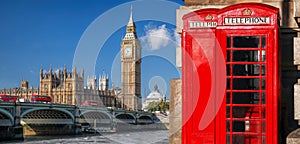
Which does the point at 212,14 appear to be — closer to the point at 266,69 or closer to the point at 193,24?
the point at 193,24

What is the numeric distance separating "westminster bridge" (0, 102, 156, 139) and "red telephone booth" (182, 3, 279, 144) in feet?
121

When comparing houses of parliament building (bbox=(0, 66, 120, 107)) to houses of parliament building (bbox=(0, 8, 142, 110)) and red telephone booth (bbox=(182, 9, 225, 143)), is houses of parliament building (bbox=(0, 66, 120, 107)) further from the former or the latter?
red telephone booth (bbox=(182, 9, 225, 143))

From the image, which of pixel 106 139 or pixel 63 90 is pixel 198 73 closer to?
pixel 106 139

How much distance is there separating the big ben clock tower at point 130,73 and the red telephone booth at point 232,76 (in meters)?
89.3

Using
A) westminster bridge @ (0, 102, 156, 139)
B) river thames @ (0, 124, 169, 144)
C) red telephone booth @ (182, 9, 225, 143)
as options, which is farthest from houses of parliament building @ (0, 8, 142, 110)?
red telephone booth @ (182, 9, 225, 143)

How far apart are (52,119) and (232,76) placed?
1817 inches

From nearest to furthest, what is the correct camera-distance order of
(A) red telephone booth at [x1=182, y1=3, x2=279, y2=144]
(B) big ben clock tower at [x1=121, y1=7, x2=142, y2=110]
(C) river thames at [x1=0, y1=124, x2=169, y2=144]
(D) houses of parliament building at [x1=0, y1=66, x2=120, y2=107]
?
1. (A) red telephone booth at [x1=182, y1=3, x2=279, y2=144]
2. (C) river thames at [x1=0, y1=124, x2=169, y2=144]
3. (D) houses of parliament building at [x1=0, y1=66, x2=120, y2=107]
4. (B) big ben clock tower at [x1=121, y1=7, x2=142, y2=110]

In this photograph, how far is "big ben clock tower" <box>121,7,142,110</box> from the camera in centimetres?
9559

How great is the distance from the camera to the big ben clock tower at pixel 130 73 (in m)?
95.6

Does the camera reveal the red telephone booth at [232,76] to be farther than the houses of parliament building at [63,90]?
No

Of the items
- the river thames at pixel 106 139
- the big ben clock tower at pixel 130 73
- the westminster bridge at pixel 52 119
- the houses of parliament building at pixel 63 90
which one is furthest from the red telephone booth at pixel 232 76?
the big ben clock tower at pixel 130 73

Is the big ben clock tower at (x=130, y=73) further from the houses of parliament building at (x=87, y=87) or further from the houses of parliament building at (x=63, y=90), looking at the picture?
the houses of parliament building at (x=63, y=90)

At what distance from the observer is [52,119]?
48.4 metres

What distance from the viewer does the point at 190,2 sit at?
4039 millimetres
